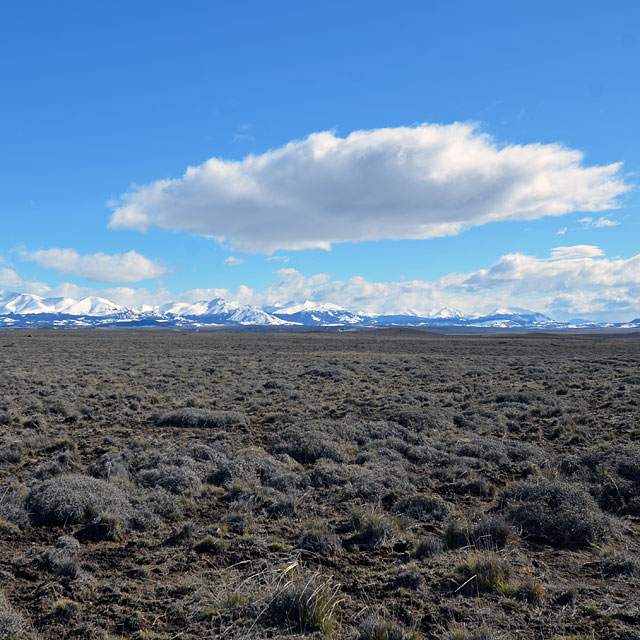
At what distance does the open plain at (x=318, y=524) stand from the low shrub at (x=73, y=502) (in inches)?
1.2

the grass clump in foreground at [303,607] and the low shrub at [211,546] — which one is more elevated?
the grass clump in foreground at [303,607]

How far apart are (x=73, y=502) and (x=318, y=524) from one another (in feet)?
13.9

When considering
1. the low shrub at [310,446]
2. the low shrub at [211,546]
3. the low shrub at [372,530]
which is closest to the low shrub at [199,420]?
the low shrub at [310,446]

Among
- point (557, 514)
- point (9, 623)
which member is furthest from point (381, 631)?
point (557, 514)

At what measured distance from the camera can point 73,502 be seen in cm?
733

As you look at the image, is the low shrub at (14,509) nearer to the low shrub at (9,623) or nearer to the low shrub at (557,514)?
the low shrub at (9,623)

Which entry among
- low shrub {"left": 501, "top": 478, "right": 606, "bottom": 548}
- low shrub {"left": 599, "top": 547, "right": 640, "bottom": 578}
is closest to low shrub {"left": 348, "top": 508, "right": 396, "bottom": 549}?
low shrub {"left": 501, "top": 478, "right": 606, "bottom": 548}

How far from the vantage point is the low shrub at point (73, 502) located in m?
7.21

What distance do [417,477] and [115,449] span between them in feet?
25.4

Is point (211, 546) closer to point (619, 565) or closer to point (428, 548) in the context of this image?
point (428, 548)

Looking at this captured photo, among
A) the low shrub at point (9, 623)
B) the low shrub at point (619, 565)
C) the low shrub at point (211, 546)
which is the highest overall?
the low shrub at point (9, 623)

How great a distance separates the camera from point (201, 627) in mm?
4684

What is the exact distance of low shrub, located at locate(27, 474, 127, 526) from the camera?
23.7 ft

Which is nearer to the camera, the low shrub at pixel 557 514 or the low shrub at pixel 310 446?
the low shrub at pixel 557 514
